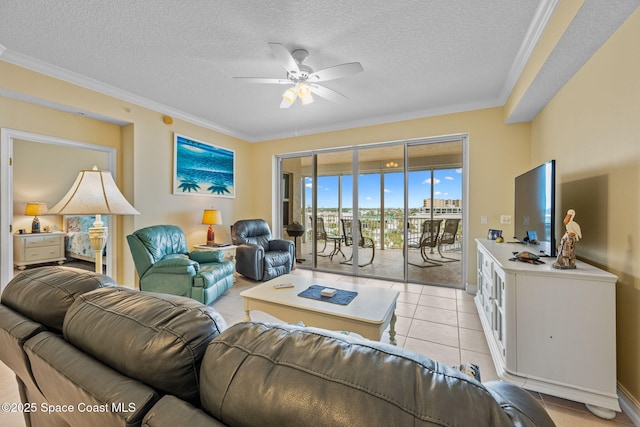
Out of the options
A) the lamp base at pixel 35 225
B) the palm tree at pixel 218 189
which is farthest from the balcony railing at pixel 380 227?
the lamp base at pixel 35 225

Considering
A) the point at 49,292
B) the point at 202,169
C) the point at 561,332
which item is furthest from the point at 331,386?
the point at 202,169

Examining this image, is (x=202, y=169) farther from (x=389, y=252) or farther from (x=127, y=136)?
(x=389, y=252)

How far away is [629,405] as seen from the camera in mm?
1540

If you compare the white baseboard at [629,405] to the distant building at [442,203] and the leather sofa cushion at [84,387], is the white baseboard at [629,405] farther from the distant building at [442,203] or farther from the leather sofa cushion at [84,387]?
the distant building at [442,203]

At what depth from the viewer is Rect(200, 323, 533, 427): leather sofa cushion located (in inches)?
16.4

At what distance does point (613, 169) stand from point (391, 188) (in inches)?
116

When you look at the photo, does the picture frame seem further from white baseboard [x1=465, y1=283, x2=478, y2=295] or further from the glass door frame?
white baseboard [x1=465, y1=283, x2=478, y2=295]

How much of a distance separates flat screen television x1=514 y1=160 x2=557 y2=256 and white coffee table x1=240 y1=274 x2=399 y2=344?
130 centimetres

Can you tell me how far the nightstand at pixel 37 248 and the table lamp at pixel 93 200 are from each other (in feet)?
11.4

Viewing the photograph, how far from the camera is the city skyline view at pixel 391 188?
165 inches

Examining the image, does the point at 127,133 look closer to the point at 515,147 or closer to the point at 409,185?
the point at 409,185

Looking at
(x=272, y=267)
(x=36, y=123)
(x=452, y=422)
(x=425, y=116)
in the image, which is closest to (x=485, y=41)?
(x=425, y=116)

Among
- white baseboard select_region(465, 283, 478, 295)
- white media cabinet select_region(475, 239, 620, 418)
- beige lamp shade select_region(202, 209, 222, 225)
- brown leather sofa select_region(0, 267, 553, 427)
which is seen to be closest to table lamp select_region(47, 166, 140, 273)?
brown leather sofa select_region(0, 267, 553, 427)

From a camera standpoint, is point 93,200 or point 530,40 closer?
point 93,200
